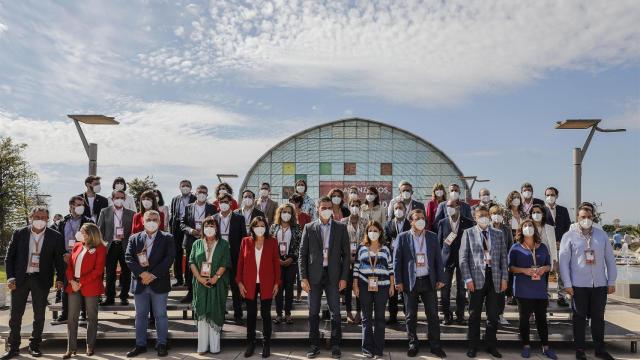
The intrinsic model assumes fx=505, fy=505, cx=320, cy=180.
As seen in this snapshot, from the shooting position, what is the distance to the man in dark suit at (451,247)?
7652mm

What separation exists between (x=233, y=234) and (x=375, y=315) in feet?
8.23

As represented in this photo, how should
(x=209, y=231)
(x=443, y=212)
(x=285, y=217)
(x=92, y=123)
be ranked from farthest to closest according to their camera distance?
(x=92, y=123), (x=443, y=212), (x=285, y=217), (x=209, y=231)

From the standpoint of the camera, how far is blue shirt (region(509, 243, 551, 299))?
22.3 feet

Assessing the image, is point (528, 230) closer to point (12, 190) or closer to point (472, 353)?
point (472, 353)

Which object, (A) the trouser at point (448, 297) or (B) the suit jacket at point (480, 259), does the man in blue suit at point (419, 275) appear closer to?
(B) the suit jacket at point (480, 259)

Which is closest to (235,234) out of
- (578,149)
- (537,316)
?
(537,316)

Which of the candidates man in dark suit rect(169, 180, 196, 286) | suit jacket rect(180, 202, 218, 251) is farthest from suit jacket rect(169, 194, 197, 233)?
suit jacket rect(180, 202, 218, 251)

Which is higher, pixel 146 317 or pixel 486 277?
pixel 486 277

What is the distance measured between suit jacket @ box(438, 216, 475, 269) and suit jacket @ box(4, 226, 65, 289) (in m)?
5.51

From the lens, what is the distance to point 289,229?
7.54 metres

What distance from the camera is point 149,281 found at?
22.3 ft

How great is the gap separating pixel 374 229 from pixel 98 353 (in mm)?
4213

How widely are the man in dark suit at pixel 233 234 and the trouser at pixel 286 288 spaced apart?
62 centimetres

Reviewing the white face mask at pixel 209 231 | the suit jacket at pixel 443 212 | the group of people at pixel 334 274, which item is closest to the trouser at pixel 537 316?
the group of people at pixel 334 274
